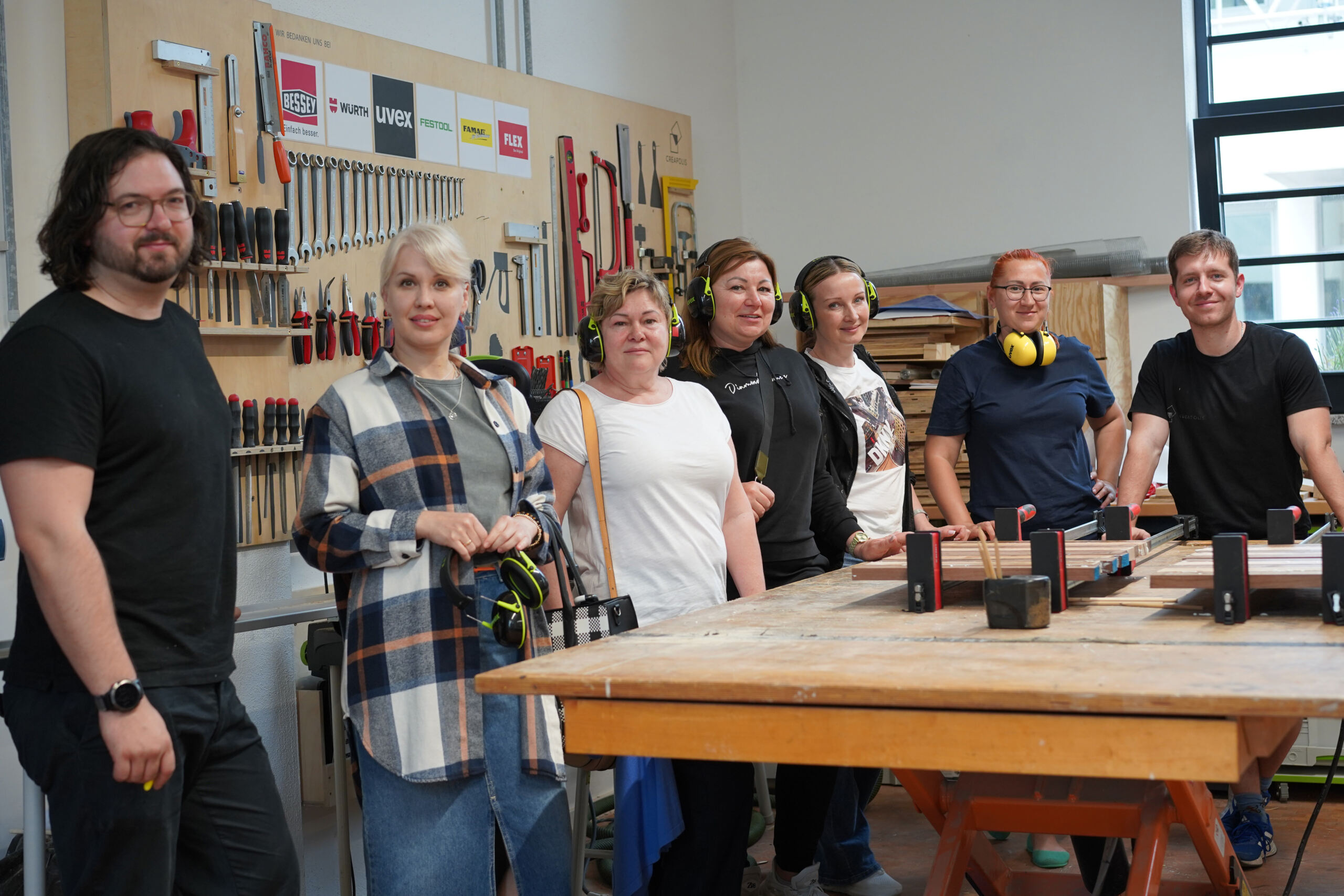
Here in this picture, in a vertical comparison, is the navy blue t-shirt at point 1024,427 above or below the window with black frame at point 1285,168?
below

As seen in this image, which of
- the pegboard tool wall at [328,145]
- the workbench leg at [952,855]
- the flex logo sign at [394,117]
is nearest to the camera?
the workbench leg at [952,855]

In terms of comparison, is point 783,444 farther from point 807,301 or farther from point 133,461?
point 133,461

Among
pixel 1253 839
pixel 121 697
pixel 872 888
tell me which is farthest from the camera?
pixel 1253 839

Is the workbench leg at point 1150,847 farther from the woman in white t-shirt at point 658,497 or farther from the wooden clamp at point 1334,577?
the woman in white t-shirt at point 658,497

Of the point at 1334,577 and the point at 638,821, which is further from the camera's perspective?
the point at 638,821

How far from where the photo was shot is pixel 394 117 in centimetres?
403

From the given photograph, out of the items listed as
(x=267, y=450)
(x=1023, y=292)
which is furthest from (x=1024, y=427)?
(x=267, y=450)

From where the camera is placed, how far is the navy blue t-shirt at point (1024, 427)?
3.25 metres

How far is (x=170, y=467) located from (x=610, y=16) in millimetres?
3968

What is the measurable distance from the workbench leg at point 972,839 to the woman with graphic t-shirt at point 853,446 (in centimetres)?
68

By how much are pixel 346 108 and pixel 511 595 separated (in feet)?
7.54

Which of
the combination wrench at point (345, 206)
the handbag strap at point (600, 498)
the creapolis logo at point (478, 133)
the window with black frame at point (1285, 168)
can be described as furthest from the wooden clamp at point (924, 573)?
the window with black frame at point (1285, 168)

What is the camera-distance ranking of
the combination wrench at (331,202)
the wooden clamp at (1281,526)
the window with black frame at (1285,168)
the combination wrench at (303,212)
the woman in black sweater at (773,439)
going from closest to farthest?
1. the wooden clamp at (1281,526)
2. the woman in black sweater at (773,439)
3. the combination wrench at (303,212)
4. the combination wrench at (331,202)
5. the window with black frame at (1285,168)

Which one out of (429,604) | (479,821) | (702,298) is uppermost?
(702,298)
